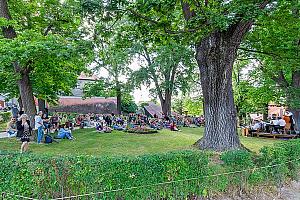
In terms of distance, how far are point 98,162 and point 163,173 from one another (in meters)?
1.25

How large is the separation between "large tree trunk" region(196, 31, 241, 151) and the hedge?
358cm

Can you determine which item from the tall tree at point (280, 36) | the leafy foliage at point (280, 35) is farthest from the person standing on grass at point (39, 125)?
the leafy foliage at point (280, 35)

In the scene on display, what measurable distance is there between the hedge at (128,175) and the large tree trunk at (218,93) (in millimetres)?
3581

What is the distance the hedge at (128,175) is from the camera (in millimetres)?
4543

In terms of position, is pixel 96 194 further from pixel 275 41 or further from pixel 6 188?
pixel 275 41

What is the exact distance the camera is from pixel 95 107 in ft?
115

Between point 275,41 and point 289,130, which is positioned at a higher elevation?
point 275,41

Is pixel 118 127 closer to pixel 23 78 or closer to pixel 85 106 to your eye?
pixel 23 78

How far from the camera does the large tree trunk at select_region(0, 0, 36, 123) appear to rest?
40.2ft

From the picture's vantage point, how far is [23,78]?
502 inches

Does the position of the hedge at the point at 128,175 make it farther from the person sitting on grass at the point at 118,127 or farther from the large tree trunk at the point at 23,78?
the person sitting on grass at the point at 118,127

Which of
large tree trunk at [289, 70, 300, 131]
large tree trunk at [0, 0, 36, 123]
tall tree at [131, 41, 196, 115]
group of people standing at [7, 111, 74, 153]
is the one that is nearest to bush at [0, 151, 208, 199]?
group of people standing at [7, 111, 74, 153]

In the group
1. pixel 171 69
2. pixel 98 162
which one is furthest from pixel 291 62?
pixel 171 69

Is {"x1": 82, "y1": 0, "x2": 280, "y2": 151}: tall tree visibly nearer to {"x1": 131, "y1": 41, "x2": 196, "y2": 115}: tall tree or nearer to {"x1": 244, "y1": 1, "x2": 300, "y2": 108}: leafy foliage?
{"x1": 244, "y1": 1, "x2": 300, "y2": 108}: leafy foliage
